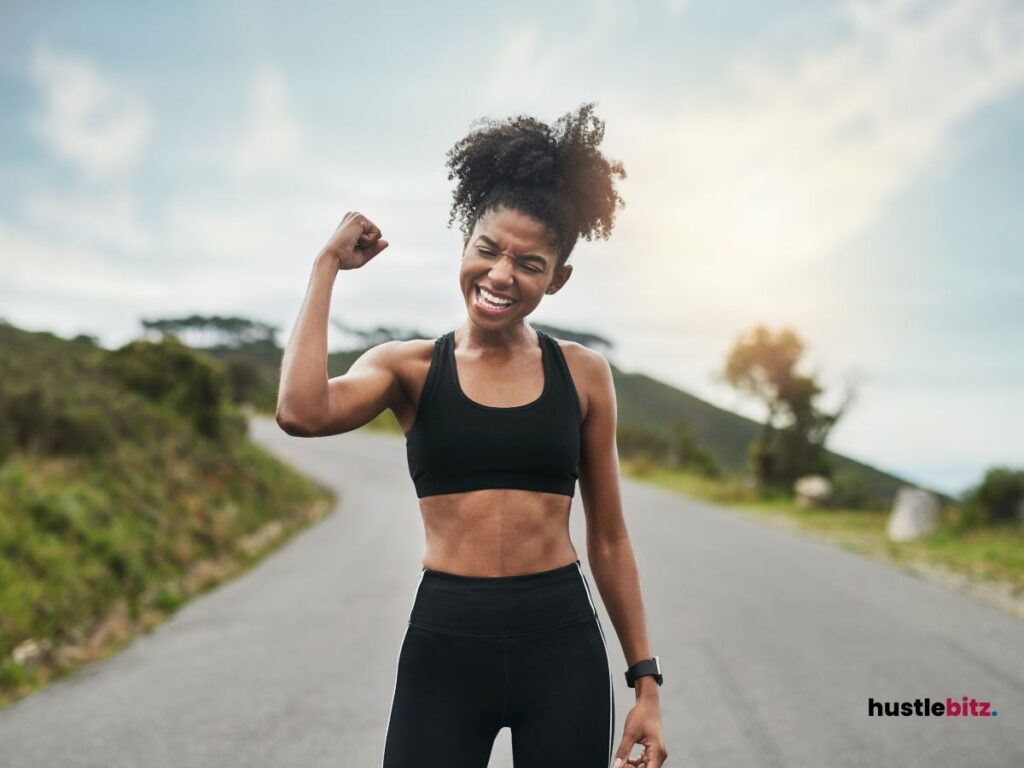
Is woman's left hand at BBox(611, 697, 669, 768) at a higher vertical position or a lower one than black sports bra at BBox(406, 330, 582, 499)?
lower

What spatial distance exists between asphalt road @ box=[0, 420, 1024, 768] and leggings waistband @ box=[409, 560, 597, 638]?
2877 millimetres

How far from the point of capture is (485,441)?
205cm

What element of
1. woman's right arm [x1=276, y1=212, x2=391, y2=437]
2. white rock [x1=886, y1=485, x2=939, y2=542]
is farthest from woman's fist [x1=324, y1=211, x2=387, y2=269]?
white rock [x1=886, y1=485, x2=939, y2=542]

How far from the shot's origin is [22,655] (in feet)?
21.2

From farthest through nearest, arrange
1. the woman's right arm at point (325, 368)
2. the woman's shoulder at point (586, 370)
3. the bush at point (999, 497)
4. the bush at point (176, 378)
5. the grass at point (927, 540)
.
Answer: the bush at point (176, 378)
the bush at point (999, 497)
the grass at point (927, 540)
the woman's shoulder at point (586, 370)
the woman's right arm at point (325, 368)

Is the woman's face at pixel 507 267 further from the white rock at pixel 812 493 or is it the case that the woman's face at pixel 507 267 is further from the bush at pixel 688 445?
the bush at pixel 688 445

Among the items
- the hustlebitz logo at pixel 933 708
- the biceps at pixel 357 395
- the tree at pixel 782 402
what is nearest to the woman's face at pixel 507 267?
the biceps at pixel 357 395

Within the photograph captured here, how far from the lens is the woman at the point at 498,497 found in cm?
206

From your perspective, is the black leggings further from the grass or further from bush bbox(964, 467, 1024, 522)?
bush bbox(964, 467, 1024, 522)

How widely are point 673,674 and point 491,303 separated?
466 centimetres

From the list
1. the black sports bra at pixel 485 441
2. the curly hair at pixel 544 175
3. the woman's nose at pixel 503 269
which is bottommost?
the black sports bra at pixel 485 441

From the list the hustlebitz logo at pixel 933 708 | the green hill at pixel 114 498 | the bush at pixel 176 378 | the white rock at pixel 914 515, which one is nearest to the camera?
the hustlebitz logo at pixel 933 708

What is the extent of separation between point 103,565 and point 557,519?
760cm

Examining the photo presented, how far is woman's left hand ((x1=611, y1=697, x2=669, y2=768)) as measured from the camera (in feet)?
7.07
